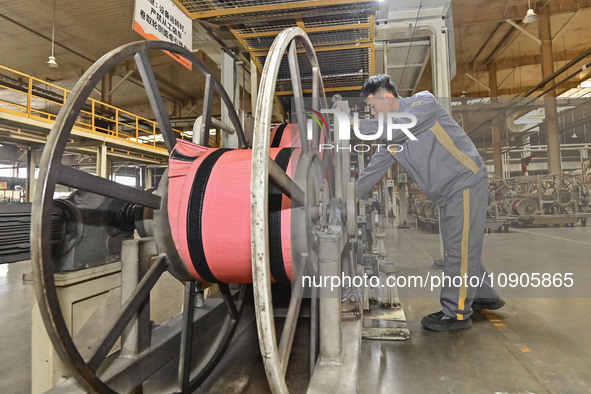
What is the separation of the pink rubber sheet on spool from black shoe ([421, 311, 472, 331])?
56.6 inches

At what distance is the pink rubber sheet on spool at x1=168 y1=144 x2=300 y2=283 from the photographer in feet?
4.62

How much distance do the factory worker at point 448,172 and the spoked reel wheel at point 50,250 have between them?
4.03 ft

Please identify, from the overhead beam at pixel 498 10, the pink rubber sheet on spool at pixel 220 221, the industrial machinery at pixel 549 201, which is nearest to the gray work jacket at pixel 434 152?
the pink rubber sheet on spool at pixel 220 221

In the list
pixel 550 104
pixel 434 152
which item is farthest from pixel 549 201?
pixel 434 152

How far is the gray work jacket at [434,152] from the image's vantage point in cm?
227

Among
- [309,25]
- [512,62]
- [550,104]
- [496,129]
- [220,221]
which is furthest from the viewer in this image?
[496,129]

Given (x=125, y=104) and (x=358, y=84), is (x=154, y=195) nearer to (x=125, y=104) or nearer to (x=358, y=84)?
(x=358, y=84)

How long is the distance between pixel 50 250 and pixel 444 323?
7.65 feet

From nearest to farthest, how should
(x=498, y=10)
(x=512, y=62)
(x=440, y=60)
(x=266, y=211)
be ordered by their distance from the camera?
(x=266, y=211) → (x=440, y=60) → (x=498, y=10) → (x=512, y=62)

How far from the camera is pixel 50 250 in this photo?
102 centimetres

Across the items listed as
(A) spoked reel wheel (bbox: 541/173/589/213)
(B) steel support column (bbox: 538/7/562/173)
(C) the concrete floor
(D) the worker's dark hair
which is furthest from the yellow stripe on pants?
(B) steel support column (bbox: 538/7/562/173)

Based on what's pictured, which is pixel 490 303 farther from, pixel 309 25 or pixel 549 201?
pixel 549 201

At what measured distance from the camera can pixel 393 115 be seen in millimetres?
2340

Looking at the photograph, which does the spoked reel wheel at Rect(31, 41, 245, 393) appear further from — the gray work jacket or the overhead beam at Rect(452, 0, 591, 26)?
the overhead beam at Rect(452, 0, 591, 26)
